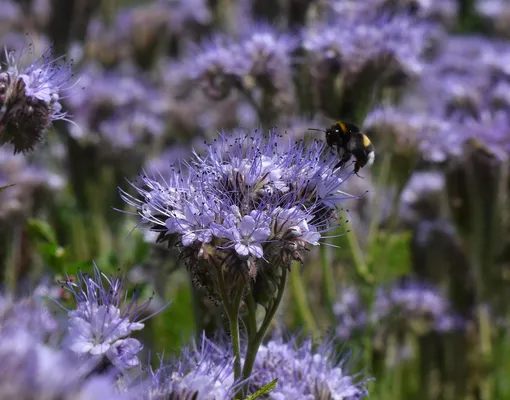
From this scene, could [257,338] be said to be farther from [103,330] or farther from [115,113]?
[115,113]

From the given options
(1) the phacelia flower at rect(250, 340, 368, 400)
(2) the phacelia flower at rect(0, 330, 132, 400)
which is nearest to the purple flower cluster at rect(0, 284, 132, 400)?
(2) the phacelia flower at rect(0, 330, 132, 400)

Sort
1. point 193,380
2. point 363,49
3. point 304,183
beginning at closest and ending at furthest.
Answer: point 193,380 → point 304,183 → point 363,49

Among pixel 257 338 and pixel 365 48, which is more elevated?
pixel 365 48

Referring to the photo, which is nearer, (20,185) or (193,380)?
(193,380)

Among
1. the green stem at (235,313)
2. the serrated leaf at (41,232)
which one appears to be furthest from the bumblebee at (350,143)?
the serrated leaf at (41,232)

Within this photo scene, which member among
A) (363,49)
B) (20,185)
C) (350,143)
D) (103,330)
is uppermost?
(363,49)

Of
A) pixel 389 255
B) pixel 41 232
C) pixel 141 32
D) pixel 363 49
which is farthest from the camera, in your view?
pixel 141 32

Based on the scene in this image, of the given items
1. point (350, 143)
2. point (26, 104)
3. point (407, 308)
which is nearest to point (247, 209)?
point (26, 104)

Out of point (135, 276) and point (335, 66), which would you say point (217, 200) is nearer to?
point (335, 66)
